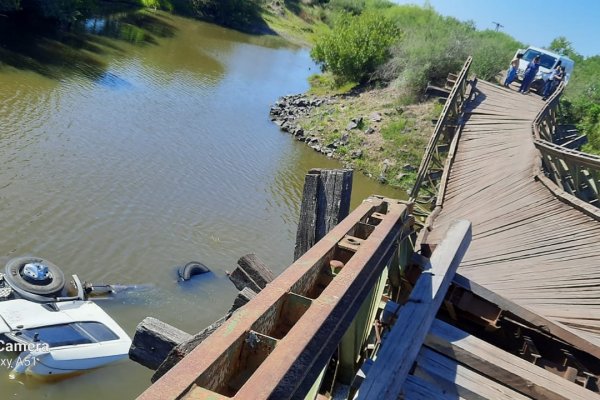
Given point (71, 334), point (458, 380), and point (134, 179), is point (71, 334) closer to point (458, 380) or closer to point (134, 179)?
point (458, 380)

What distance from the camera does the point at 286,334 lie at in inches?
87.0

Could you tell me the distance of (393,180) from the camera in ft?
71.6

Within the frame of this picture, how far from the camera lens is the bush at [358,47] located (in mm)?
29734

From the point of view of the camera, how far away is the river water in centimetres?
1202

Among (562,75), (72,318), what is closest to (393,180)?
(562,75)

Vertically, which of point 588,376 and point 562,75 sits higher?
point 562,75

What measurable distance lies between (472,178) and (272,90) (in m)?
23.1

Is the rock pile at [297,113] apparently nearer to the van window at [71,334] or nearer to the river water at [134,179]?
the river water at [134,179]

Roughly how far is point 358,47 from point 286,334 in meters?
29.6

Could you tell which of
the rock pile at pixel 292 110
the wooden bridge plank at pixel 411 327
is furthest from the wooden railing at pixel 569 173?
the rock pile at pixel 292 110

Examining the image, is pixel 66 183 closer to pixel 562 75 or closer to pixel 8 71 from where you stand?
pixel 8 71

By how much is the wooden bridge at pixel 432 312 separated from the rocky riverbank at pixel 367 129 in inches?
464

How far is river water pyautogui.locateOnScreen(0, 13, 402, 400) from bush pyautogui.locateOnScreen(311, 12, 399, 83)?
425 centimetres

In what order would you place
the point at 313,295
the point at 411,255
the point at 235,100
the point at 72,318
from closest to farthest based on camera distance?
the point at 313,295, the point at 411,255, the point at 72,318, the point at 235,100
